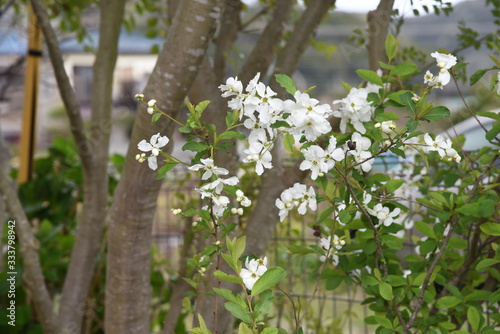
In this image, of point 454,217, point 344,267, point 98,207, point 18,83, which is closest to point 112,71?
point 98,207

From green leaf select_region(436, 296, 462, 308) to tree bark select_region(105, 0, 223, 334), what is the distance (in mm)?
834

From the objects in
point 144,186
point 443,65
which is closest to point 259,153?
point 443,65

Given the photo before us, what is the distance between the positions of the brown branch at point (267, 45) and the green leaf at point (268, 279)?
1.13 m

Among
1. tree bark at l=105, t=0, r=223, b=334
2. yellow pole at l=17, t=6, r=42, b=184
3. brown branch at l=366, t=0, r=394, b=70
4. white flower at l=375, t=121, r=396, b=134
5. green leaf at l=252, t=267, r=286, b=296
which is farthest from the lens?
yellow pole at l=17, t=6, r=42, b=184

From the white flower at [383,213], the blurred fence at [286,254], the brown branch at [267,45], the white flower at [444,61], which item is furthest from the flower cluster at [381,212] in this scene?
the blurred fence at [286,254]

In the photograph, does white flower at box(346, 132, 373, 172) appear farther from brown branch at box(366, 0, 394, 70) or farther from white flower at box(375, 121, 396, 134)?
brown branch at box(366, 0, 394, 70)

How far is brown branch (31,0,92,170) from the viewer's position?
7.20ft

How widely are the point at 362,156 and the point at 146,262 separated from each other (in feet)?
2.87

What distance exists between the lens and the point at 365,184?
4.72ft

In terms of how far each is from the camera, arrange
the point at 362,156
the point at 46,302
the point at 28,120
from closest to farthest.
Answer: the point at 362,156 → the point at 46,302 → the point at 28,120

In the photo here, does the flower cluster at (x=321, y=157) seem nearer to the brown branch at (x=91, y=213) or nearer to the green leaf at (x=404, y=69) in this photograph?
the green leaf at (x=404, y=69)

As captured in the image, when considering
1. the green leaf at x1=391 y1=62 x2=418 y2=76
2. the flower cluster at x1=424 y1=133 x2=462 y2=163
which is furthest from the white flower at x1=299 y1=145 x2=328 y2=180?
the green leaf at x1=391 y1=62 x2=418 y2=76

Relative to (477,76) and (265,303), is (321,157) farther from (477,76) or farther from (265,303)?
(477,76)

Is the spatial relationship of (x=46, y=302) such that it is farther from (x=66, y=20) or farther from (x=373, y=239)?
(x=66, y=20)
